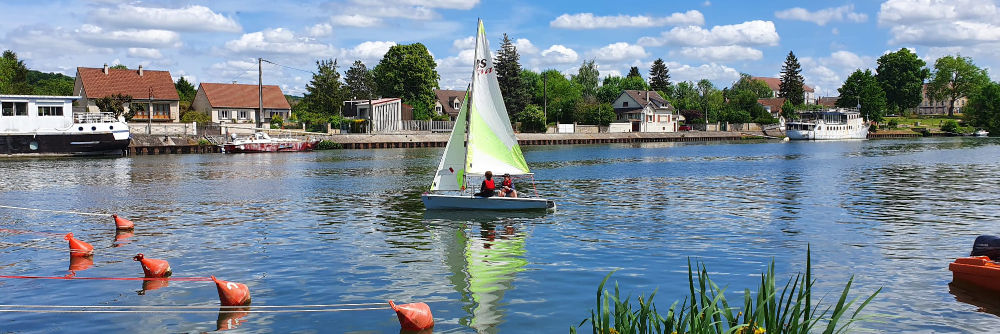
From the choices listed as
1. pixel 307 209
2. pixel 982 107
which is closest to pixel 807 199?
pixel 307 209

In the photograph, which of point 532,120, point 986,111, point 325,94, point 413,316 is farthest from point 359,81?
point 413,316

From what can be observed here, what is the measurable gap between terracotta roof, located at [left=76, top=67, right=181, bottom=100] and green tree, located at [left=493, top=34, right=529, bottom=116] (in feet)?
190

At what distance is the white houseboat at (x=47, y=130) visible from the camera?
259 feet

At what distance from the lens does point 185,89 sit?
145625mm

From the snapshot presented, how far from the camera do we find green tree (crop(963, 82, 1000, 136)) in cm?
16900

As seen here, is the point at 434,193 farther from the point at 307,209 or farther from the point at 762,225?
the point at 762,225

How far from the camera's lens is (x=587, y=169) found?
209 ft

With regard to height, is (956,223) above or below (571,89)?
below

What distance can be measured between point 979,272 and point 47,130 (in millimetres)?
86141

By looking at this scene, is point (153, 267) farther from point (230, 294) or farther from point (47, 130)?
point (47, 130)

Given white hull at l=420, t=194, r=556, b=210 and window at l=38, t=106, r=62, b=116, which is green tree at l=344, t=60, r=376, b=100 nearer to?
window at l=38, t=106, r=62, b=116

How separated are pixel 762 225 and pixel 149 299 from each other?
70.6ft

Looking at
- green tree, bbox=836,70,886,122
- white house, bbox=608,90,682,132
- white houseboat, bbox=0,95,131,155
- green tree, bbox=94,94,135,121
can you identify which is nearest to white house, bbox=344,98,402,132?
green tree, bbox=94,94,135,121

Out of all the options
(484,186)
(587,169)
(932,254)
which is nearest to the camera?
(932,254)
